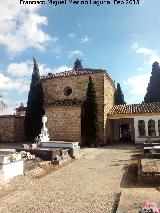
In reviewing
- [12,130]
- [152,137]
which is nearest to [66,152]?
[152,137]

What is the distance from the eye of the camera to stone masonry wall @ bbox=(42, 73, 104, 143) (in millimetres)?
24044

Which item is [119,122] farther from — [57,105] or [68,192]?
[68,192]

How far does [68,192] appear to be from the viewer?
333 inches

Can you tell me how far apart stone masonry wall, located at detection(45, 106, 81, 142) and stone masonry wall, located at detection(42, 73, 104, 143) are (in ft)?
1.32

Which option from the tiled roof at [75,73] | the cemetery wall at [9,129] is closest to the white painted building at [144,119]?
the tiled roof at [75,73]

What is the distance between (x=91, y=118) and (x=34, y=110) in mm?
6778

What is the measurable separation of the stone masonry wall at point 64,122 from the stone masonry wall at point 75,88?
1.32 feet

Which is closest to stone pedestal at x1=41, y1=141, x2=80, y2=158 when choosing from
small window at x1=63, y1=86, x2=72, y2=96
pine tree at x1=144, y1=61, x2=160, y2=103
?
small window at x1=63, y1=86, x2=72, y2=96

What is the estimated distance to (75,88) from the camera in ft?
82.7

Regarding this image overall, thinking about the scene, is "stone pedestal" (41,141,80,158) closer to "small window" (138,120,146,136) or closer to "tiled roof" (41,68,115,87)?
"small window" (138,120,146,136)

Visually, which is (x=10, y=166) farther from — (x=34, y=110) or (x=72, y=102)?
(x=34, y=110)

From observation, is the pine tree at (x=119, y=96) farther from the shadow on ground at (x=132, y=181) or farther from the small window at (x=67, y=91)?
the shadow on ground at (x=132, y=181)

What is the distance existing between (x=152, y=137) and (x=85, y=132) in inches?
238

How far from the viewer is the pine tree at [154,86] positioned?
1587 inches
